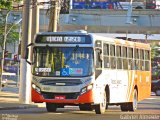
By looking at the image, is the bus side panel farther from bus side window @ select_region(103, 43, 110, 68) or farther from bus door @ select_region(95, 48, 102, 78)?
bus door @ select_region(95, 48, 102, 78)

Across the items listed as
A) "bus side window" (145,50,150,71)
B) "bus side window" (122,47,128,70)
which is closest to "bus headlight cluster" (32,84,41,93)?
"bus side window" (122,47,128,70)

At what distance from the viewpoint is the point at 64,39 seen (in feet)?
79.6

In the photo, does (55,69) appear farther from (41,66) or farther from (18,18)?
(18,18)

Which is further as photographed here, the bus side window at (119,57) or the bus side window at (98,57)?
the bus side window at (119,57)

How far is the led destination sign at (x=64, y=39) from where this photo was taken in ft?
79.0

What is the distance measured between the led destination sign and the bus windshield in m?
0.25

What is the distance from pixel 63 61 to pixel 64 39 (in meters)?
0.92

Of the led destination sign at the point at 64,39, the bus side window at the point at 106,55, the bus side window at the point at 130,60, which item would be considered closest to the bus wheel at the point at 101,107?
the bus side window at the point at 106,55

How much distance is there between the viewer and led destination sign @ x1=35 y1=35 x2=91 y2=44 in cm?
2408

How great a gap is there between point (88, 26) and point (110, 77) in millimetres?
28242

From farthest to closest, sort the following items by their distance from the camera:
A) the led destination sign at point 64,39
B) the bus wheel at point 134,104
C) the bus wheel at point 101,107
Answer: the bus wheel at point 134,104 < the bus wheel at point 101,107 < the led destination sign at point 64,39

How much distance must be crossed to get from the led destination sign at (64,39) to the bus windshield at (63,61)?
25 centimetres

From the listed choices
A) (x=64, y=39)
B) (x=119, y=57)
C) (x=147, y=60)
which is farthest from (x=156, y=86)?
(x=64, y=39)

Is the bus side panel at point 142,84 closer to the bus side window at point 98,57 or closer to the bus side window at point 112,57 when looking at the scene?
the bus side window at point 112,57
